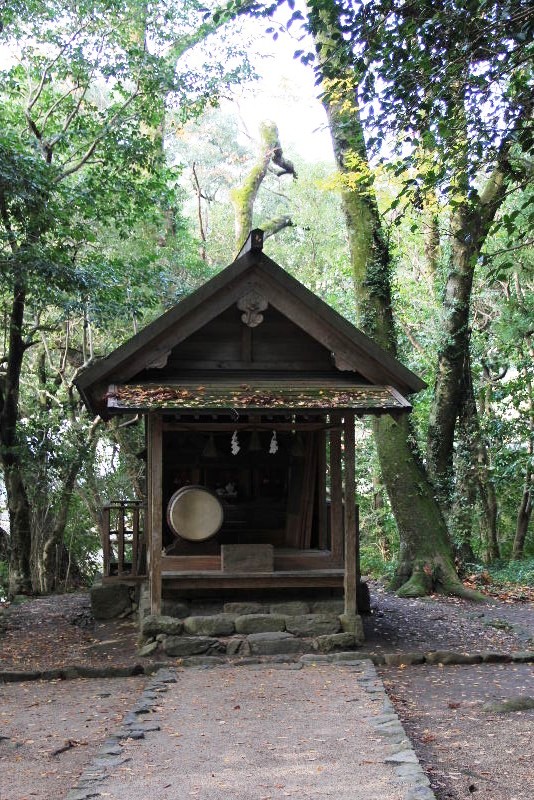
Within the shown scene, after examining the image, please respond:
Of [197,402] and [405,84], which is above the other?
[405,84]

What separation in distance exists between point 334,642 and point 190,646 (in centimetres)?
178

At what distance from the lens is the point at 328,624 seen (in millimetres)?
10797

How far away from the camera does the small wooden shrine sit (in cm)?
1065

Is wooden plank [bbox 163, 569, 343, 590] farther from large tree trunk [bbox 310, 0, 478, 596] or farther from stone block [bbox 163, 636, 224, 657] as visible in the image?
large tree trunk [bbox 310, 0, 478, 596]

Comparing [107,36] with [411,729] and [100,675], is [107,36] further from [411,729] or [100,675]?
[411,729]

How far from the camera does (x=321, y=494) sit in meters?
12.9

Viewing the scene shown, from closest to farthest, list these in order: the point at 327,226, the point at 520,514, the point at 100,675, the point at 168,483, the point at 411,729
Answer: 1. the point at 411,729
2. the point at 100,675
3. the point at 168,483
4. the point at 520,514
5. the point at 327,226

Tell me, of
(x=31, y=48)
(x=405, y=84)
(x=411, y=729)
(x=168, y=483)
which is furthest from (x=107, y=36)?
(x=411, y=729)

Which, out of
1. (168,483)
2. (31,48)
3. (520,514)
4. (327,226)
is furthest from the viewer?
(327,226)

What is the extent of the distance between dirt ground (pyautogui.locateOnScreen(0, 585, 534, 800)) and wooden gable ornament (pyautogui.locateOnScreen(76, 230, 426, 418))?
3181 millimetres

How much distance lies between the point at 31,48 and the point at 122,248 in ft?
22.3

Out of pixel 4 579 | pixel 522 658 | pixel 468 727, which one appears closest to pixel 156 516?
pixel 522 658

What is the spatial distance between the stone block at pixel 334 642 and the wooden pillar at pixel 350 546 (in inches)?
5.0

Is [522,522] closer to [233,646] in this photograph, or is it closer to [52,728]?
[233,646]
